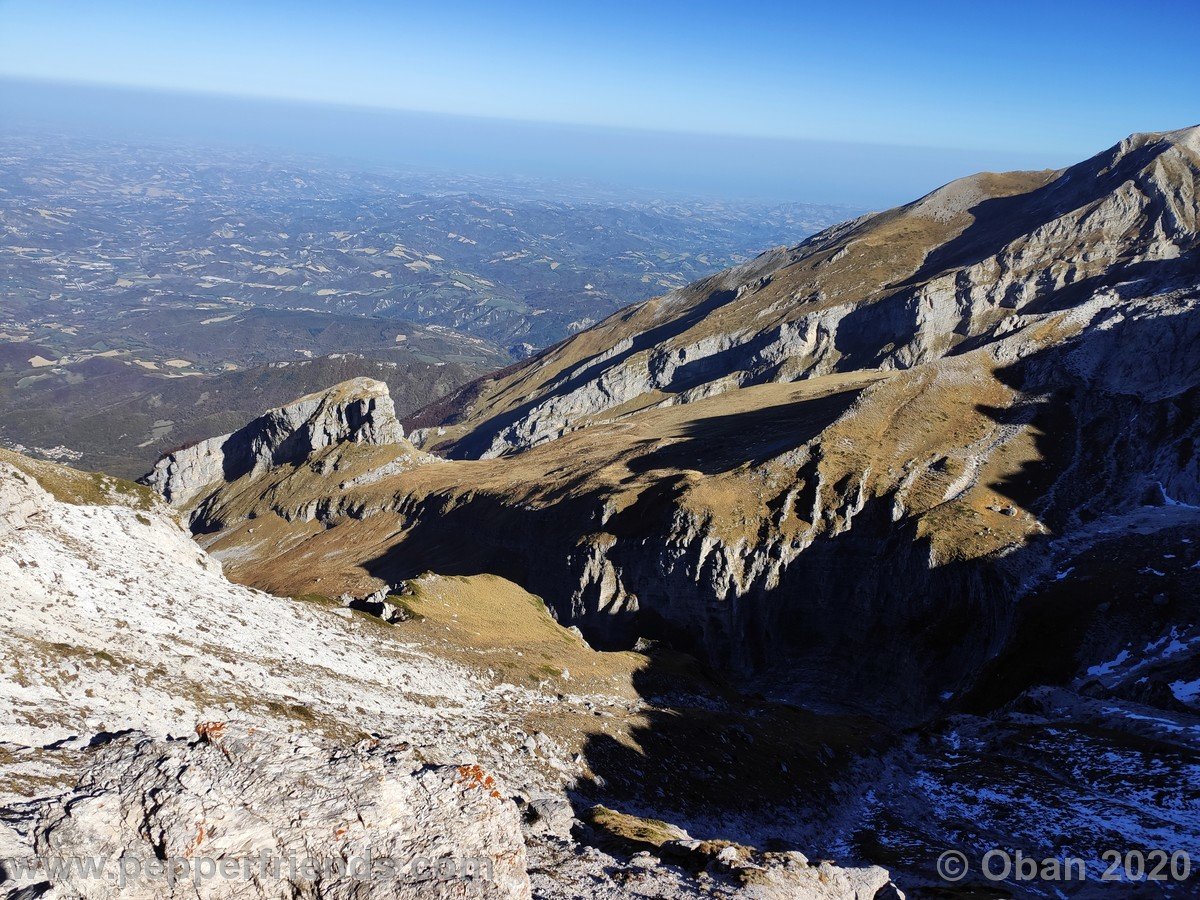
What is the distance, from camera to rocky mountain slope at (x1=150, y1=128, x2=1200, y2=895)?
45469 mm

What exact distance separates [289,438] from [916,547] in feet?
420

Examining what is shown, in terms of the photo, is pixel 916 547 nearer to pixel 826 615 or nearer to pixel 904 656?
pixel 904 656

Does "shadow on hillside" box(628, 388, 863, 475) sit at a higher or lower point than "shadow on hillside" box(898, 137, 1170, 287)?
lower

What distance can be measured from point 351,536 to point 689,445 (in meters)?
61.7

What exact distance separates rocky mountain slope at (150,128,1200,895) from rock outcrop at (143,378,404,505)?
8.22 meters

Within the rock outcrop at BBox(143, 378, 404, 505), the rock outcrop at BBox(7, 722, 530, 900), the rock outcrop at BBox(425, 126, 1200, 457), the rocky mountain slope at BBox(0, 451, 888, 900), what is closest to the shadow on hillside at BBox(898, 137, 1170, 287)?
the rock outcrop at BBox(425, 126, 1200, 457)

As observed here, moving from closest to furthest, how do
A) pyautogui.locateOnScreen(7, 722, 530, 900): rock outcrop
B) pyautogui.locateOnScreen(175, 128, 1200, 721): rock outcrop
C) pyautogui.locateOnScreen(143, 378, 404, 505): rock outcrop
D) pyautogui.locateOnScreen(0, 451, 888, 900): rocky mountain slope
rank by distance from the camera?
pyautogui.locateOnScreen(7, 722, 530, 900): rock outcrop < pyautogui.locateOnScreen(0, 451, 888, 900): rocky mountain slope < pyautogui.locateOnScreen(175, 128, 1200, 721): rock outcrop < pyautogui.locateOnScreen(143, 378, 404, 505): rock outcrop

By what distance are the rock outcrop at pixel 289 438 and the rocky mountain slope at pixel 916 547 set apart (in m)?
8.22

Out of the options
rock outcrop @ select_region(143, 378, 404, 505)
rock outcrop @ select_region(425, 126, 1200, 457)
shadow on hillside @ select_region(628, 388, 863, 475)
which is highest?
rock outcrop @ select_region(425, 126, 1200, 457)

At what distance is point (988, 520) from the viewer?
243 feet

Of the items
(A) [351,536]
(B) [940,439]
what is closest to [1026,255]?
(B) [940,439]

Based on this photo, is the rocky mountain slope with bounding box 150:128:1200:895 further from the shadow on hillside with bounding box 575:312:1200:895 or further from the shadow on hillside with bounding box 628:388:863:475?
the shadow on hillside with bounding box 628:388:863:475

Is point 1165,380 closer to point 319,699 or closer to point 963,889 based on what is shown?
point 963,889

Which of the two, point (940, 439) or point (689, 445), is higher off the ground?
point (940, 439)
